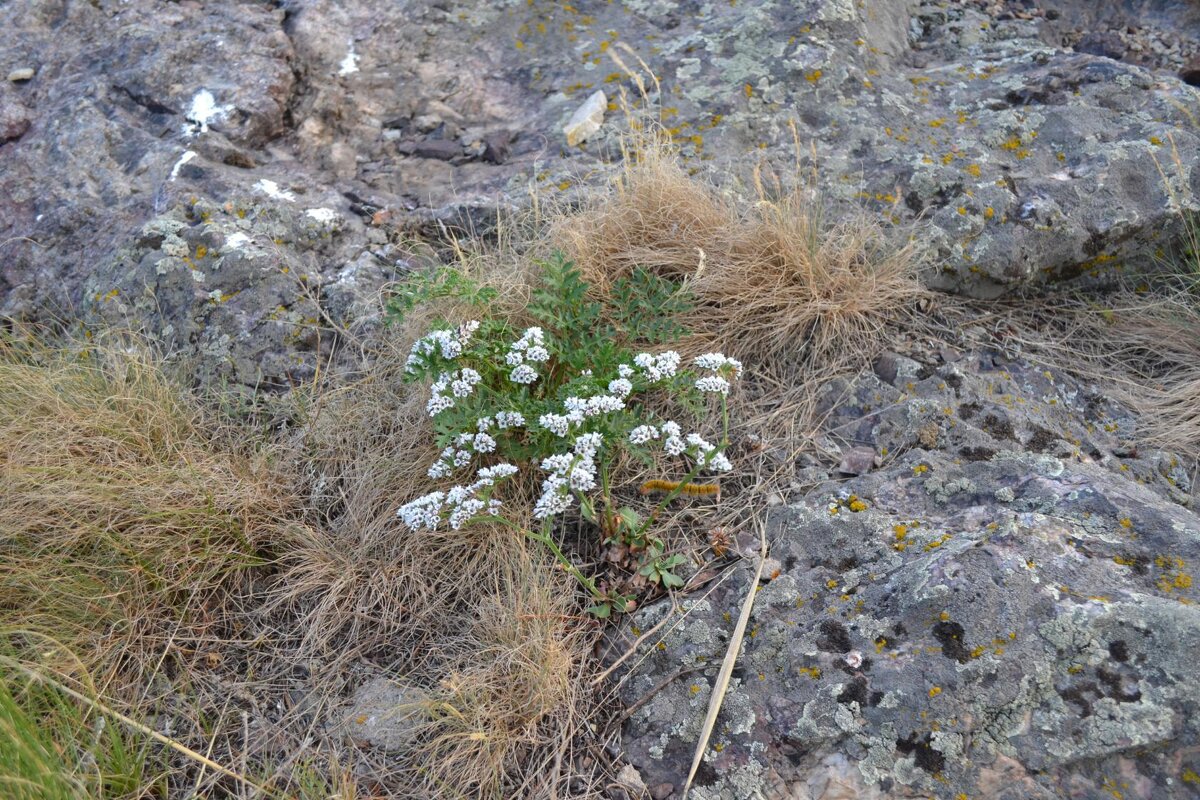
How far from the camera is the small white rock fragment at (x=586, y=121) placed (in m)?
3.61

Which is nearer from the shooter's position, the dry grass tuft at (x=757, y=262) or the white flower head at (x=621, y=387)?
the white flower head at (x=621, y=387)

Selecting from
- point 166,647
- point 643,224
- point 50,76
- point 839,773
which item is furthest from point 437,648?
point 50,76

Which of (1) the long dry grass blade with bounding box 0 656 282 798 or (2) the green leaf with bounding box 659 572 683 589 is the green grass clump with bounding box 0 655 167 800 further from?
(2) the green leaf with bounding box 659 572 683 589

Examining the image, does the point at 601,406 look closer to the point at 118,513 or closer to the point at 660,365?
the point at 660,365

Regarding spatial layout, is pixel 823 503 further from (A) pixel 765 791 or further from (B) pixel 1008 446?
(A) pixel 765 791

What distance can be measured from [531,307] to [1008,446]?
4.81 ft

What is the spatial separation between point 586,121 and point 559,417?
71.4 inches

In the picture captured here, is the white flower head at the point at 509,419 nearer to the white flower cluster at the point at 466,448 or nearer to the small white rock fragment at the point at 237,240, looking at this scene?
the white flower cluster at the point at 466,448

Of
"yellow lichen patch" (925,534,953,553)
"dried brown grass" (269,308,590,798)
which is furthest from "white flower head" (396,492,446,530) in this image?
"yellow lichen patch" (925,534,953,553)

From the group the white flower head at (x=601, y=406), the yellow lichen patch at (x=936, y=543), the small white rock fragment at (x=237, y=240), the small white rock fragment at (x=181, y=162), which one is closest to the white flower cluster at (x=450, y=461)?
the white flower head at (x=601, y=406)

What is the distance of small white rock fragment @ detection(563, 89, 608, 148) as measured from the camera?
3.61 metres

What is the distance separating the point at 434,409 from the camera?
2420 mm

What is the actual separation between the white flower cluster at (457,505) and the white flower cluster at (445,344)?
39 centimetres

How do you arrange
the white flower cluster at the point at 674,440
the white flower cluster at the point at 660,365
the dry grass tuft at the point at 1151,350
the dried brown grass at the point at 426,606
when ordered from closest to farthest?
the dried brown grass at the point at 426,606 → the white flower cluster at the point at 674,440 → the white flower cluster at the point at 660,365 → the dry grass tuft at the point at 1151,350
